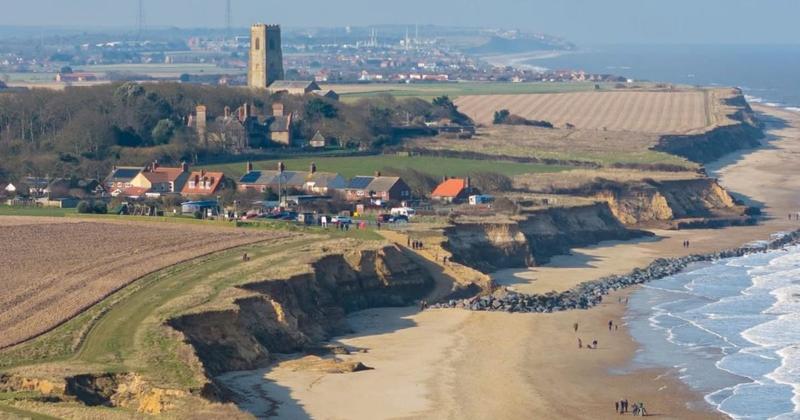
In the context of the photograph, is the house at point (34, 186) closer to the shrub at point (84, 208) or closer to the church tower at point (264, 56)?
A: the shrub at point (84, 208)

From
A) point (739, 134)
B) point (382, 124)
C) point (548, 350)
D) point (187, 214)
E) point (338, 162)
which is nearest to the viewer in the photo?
point (548, 350)

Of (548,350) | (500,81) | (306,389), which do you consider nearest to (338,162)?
(548,350)

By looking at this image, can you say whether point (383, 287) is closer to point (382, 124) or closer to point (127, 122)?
point (127, 122)

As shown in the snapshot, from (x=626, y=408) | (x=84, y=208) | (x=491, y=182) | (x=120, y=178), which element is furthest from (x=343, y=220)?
(x=626, y=408)

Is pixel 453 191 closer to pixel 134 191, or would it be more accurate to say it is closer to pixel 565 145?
pixel 134 191

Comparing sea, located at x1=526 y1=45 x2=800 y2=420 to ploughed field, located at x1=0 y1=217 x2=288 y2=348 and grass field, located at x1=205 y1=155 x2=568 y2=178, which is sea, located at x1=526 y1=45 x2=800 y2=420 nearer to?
ploughed field, located at x1=0 y1=217 x2=288 y2=348

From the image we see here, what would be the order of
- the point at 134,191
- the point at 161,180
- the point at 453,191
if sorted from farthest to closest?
1. the point at 161,180
2. the point at 134,191
3. the point at 453,191
